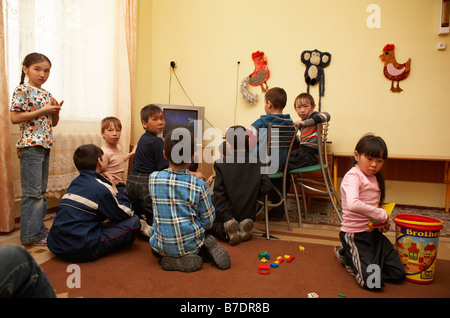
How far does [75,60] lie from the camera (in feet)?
9.83

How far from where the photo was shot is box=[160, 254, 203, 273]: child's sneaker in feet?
5.52

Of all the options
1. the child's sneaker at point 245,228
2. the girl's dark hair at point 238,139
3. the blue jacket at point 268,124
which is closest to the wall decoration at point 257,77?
the blue jacket at point 268,124

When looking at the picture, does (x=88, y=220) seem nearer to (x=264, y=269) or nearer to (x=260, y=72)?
(x=264, y=269)

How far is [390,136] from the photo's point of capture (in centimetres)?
373

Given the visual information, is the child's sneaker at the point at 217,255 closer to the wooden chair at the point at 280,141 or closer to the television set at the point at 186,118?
the wooden chair at the point at 280,141

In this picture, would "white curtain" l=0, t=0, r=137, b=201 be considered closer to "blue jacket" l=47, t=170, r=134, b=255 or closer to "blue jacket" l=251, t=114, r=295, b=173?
"blue jacket" l=47, t=170, r=134, b=255

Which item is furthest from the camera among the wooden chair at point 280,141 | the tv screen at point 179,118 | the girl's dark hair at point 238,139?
the tv screen at point 179,118

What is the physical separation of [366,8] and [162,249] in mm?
3742

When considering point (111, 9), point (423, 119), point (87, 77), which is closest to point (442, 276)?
point (423, 119)

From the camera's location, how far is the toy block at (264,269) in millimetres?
1708

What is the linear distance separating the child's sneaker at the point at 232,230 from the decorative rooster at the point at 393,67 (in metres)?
2.83

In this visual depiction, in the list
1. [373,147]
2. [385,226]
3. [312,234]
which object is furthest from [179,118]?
[385,226]

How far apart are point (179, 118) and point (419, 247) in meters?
2.94
